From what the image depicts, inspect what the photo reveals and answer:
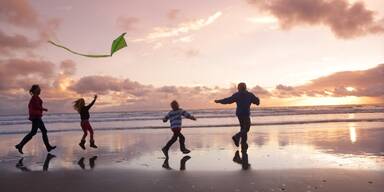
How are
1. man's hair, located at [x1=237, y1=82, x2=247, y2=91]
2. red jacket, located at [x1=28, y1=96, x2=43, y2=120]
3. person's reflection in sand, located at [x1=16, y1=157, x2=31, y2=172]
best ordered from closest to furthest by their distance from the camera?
person's reflection in sand, located at [x1=16, y1=157, x2=31, y2=172], red jacket, located at [x1=28, y1=96, x2=43, y2=120], man's hair, located at [x1=237, y1=82, x2=247, y2=91]

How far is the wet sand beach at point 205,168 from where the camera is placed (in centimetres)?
774

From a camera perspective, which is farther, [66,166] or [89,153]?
[89,153]

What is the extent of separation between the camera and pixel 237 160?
1104cm

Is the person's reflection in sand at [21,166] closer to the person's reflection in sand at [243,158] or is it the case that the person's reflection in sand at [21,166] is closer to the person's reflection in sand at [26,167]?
the person's reflection in sand at [26,167]

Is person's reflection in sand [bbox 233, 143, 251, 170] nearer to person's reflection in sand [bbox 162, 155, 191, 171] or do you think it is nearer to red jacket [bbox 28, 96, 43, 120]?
person's reflection in sand [bbox 162, 155, 191, 171]

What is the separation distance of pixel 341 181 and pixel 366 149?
5.72m

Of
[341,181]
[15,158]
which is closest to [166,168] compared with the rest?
[341,181]

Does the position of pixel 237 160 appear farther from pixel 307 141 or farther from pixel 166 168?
pixel 307 141

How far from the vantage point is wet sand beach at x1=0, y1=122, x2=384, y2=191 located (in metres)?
7.74

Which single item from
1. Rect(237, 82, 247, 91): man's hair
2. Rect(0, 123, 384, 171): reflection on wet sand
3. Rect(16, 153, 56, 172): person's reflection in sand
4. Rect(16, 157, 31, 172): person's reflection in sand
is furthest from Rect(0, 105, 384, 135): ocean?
Rect(16, 157, 31, 172): person's reflection in sand

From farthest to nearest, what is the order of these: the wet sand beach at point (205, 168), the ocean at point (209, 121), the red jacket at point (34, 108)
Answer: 1. the ocean at point (209, 121)
2. the red jacket at point (34, 108)
3. the wet sand beach at point (205, 168)

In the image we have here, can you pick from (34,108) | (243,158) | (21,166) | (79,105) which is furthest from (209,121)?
(21,166)

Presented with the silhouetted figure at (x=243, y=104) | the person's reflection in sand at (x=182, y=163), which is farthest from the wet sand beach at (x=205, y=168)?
the silhouetted figure at (x=243, y=104)

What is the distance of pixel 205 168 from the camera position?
9805mm
